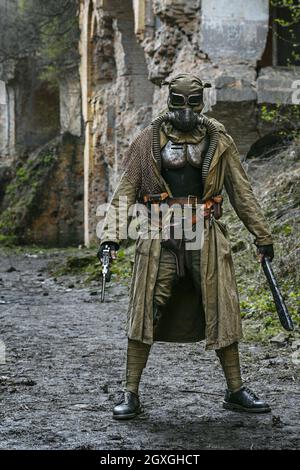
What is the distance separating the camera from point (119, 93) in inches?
728

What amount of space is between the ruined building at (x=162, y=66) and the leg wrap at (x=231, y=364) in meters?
6.93

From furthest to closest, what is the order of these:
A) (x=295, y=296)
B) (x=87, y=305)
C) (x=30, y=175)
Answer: (x=30, y=175) → (x=87, y=305) → (x=295, y=296)

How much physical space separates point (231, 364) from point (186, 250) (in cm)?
71

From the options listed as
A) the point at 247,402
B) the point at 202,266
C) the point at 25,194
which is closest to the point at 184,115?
the point at 202,266

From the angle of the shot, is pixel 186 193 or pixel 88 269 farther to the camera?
pixel 88 269

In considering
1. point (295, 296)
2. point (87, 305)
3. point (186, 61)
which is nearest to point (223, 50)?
point (186, 61)

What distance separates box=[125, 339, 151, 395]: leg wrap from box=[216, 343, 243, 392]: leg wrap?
0.43 m

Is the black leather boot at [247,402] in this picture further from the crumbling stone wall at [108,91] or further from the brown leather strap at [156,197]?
the crumbling stone wall at [108,91]

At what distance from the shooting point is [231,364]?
16.5 feet

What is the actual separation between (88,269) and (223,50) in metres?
4.38

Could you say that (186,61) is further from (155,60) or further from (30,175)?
(30,175)

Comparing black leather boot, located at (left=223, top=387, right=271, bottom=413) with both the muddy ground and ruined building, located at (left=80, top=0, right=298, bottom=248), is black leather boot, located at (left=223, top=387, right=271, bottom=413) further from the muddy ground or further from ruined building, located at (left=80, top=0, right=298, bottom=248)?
ruined building, located at (left=80, top=0, right=298, bottom=248)

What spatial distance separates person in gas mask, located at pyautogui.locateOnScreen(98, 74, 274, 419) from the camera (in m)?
4.94

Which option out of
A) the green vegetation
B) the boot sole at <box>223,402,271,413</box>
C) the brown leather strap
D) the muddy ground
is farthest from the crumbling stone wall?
the boot sole at <box>223,402,271,413</box>
